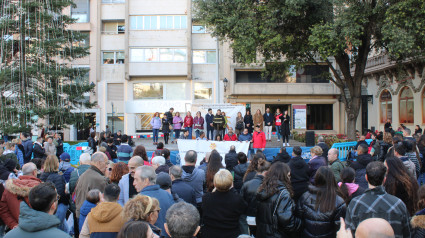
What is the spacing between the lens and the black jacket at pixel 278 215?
15.2 feet

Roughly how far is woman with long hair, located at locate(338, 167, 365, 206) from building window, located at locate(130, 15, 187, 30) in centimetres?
2917

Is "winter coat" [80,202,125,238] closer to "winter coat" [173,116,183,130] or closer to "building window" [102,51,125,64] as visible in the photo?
"winter coat" [173,116,183,130]

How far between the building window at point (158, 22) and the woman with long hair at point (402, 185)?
2968cm

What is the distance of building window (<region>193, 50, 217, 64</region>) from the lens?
110ft

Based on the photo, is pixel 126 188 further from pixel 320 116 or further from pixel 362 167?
pixel 320 116

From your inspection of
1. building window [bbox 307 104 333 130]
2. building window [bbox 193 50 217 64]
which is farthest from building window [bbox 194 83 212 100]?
building window [bbox 307 104 333 130]

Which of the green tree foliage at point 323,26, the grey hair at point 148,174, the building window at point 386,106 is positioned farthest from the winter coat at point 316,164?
the building window at point 386,106

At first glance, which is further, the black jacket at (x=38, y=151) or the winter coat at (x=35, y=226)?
the black jacket at (x=38, y=151)

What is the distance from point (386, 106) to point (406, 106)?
247 centimetres

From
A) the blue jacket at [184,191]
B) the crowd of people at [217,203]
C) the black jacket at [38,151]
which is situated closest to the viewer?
the crowd of people at [217,203]

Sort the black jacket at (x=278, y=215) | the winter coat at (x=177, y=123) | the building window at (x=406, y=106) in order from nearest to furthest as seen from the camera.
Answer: the black jacket at (x=278, y=215) → the winter coat at (x=177, y=123) → the building window at (x=406, y=106)

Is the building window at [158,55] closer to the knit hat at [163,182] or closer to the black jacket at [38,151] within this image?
the black jacket at [38,151]

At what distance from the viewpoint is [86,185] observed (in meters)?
5.73

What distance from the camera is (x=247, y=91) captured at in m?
32.8
